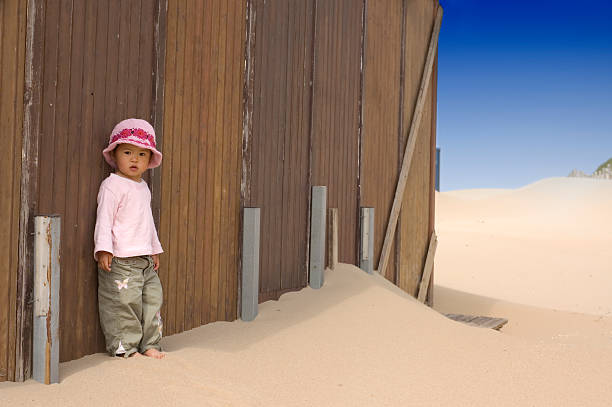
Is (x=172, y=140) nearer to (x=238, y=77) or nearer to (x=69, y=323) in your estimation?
(x=238, y=77)

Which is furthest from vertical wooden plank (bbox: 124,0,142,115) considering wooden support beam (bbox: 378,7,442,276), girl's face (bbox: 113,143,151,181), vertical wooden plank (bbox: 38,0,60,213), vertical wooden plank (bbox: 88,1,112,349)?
wooden support beam (bbox: 378,7,442,276)

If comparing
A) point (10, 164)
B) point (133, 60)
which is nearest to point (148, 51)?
point (133, 60)

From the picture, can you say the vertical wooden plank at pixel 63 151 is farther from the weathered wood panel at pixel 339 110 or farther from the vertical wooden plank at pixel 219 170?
the weathered wood panel at pixel 339 110

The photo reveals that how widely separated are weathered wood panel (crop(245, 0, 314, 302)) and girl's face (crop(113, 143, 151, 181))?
133 cm

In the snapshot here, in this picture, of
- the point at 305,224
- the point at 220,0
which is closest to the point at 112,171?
the point at 220,0

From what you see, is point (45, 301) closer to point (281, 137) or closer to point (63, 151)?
point (63, 151)

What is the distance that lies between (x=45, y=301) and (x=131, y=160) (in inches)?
41.8

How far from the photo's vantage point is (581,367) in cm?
432

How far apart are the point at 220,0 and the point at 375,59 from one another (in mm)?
3143

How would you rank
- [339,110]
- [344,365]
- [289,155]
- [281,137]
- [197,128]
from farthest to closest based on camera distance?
1. [339,110]
2. [289,155]
3. [281,137]
4. [197,128]
5. [344,365]

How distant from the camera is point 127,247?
3807 mm

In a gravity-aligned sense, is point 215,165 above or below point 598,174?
below

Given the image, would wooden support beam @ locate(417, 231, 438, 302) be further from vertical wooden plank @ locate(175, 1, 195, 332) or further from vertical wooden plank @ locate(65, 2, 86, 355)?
vertical wooden plank @ locate(65, 2, 86, 355)

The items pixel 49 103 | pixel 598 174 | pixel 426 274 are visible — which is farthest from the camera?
pixel 598 174
